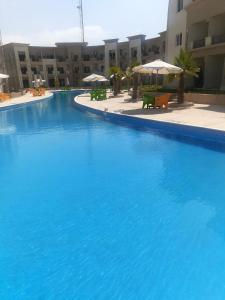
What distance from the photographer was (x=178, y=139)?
1216 cm

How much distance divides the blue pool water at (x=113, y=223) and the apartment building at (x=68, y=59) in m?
44.7

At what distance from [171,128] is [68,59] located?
51443 mm

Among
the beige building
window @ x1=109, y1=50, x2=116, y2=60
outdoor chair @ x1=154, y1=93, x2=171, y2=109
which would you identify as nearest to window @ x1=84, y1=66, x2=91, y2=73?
window @ x1=109, y1=50, x2=116, y2=60

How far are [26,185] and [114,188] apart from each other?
9.18 feet

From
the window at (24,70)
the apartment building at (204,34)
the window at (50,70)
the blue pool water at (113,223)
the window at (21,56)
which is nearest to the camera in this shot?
the blue pool water at (113,223)

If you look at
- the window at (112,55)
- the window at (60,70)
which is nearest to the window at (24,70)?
the window at (60,70)

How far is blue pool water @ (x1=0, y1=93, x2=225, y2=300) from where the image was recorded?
171 inches

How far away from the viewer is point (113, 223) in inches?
235

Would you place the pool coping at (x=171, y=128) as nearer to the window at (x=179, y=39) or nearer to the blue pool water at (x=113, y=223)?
the blue pool water at (x=113, y=223)

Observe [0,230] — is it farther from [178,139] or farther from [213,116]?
[213,116]

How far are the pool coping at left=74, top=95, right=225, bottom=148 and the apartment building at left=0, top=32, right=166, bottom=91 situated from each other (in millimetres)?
37094

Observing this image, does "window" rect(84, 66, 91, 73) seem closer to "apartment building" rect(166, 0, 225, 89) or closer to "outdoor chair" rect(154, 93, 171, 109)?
"apartment building" rect(166, 0, 225, 89)

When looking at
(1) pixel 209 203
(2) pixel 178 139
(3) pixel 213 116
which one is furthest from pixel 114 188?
(3) pixel 213 116

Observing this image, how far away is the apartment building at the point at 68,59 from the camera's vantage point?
2057 inches
